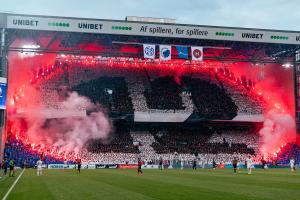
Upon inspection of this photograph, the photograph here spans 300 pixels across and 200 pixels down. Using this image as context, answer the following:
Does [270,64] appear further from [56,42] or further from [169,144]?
[56,42]

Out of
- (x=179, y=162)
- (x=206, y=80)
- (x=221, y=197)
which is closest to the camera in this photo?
(x=221, y=197)

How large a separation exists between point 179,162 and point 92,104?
48.9 ft

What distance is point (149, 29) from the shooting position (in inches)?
2254

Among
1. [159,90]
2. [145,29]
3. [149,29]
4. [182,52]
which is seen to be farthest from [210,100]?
[145,29]

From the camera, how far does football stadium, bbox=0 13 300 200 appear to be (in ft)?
188

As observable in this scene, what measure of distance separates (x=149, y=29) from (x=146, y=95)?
14.7 meters

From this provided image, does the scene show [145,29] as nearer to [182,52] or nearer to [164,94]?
[182,52]

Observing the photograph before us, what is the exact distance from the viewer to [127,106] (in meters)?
66.9

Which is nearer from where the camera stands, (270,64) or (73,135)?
(73,135)

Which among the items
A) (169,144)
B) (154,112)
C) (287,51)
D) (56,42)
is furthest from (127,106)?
(287,51)

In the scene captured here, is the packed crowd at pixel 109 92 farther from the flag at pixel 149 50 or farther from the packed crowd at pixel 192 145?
the flag at pixel 149 50

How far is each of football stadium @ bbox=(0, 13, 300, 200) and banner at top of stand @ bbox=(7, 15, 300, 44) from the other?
12 cm

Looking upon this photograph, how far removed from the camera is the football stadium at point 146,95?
57.3 metres

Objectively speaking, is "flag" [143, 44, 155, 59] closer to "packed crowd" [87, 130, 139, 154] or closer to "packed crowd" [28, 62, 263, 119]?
"packed crowd" [28, 62, 263, 119]
